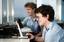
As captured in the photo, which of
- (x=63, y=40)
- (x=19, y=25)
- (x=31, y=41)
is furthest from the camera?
(x=19, y=25)

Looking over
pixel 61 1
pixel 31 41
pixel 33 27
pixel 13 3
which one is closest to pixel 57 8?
pixel 61 1

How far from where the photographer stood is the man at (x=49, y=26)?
80.0 inches

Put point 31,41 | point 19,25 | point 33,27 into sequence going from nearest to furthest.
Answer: point 31,41
point 33,27
point 19,25

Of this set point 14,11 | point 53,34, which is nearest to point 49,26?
point 53,34

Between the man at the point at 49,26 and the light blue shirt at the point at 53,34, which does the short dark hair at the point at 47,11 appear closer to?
the man at the point at 49,26

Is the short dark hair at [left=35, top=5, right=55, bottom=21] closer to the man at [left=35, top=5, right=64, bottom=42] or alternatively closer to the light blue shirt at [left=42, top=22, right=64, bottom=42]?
the man at [left=35, top=5, right=64, bottom=42]

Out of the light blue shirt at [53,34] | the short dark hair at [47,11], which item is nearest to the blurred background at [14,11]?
the short dark hair at [47,11]

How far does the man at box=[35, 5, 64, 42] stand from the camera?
2.03 meters

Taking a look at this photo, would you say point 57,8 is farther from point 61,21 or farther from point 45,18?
point 45,18

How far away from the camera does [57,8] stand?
14.5 ft

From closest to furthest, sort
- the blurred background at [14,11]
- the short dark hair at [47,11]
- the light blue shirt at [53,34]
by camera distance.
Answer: the light blue shirt at [53,34] → the short dark hair at [47,11] → the blurred background at [14,11]

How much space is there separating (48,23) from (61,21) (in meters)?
2.31

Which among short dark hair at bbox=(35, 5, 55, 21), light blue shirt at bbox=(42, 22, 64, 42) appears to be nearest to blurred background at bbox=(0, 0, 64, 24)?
short dark hair at bbox=(35, 5, 55, 21)

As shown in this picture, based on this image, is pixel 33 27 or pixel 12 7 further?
pixel 12 7
